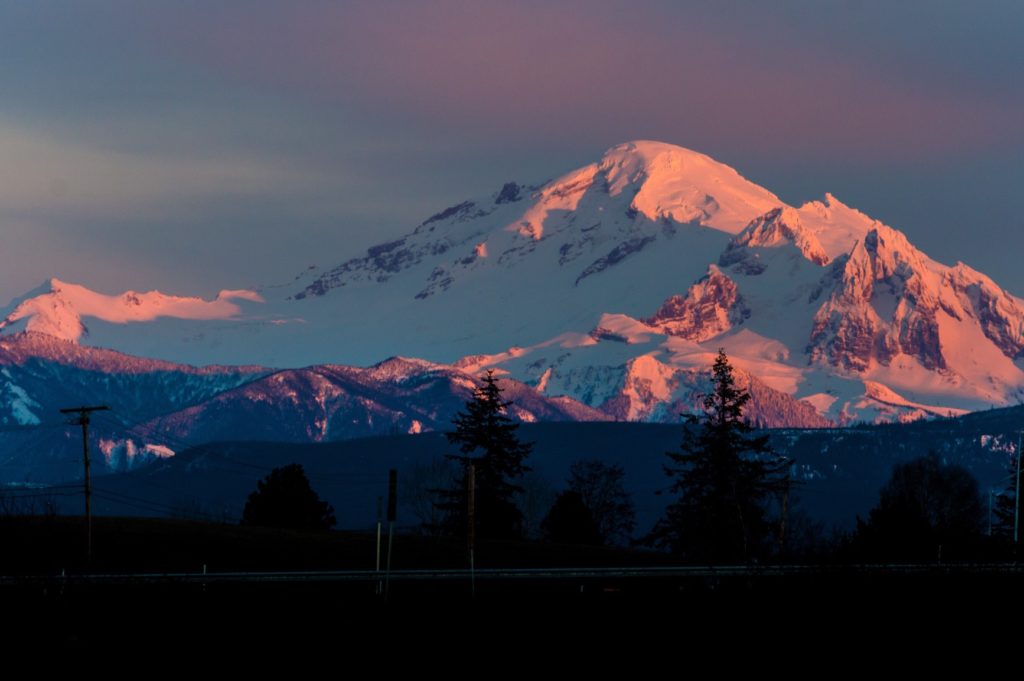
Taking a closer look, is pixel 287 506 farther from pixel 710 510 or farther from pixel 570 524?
pixel 710 510

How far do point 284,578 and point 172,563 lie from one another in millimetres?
17076

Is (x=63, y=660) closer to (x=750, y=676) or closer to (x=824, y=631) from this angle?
(x=750, y=676)

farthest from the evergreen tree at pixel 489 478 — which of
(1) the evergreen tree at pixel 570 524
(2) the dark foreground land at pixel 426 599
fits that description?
(2) the dark foreground land at pixel 426 599

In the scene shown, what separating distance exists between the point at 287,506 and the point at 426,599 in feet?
188

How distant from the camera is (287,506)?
456 ft

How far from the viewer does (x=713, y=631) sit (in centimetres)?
7288

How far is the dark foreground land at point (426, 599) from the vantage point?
2820 inches

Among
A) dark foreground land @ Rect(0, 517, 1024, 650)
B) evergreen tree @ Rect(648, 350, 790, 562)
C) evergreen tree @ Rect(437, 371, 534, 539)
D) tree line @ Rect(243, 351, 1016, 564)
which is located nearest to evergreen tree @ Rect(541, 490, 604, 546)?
tree line @ Rect(243, 351, 1016, 564)

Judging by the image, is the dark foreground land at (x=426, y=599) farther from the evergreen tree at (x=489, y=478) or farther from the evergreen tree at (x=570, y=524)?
the evergreen tree at (x=570, y=524)

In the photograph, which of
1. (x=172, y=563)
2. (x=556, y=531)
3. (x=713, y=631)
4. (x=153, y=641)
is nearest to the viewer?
(x=153, y=641)

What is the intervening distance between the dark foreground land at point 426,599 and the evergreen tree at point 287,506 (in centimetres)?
2840

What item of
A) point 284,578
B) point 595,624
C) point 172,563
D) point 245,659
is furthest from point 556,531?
point 245,659

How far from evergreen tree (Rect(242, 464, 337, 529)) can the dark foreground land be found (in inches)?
1118

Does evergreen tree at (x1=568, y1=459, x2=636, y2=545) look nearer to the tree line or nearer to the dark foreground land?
the tree line
